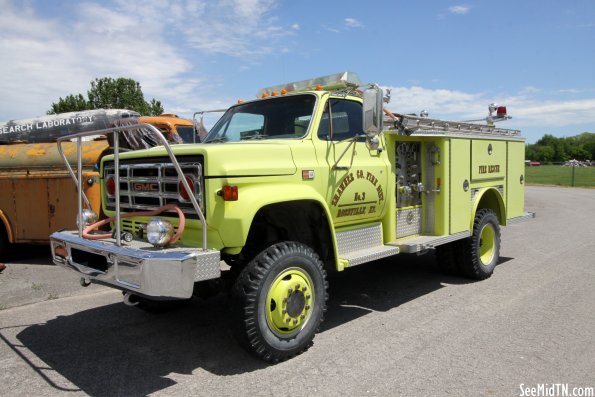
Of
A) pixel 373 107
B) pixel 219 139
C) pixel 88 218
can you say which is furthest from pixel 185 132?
pixel 373 107

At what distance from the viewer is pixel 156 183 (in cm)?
402

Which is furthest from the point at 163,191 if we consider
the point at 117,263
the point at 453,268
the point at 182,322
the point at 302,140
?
the point at 453,268

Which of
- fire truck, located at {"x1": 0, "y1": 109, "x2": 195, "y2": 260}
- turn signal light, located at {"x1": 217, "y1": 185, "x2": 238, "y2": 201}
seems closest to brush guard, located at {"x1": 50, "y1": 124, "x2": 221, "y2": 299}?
turn signal light, located at {"x1": 217, "y1": 185, "x2": 238, "y2": 201}

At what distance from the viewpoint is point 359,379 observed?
3.62m

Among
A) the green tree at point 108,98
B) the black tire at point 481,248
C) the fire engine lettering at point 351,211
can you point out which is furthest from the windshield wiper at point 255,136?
the green tree at point 108,98

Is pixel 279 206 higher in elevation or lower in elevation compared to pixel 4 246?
higher

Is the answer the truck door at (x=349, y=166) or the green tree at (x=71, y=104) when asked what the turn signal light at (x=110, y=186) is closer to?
the truck door at (x=349, y=166)

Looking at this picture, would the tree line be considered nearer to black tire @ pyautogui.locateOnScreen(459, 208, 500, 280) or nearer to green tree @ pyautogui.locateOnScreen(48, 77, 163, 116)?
green tree @ pyautogui.locateOnScreen(48, 77, 163, 116)

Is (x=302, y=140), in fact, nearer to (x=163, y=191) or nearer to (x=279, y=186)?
(x=279, y=186)

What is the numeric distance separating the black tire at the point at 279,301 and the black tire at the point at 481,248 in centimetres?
300

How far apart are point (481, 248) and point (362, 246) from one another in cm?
271

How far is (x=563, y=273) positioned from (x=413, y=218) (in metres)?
2.53
